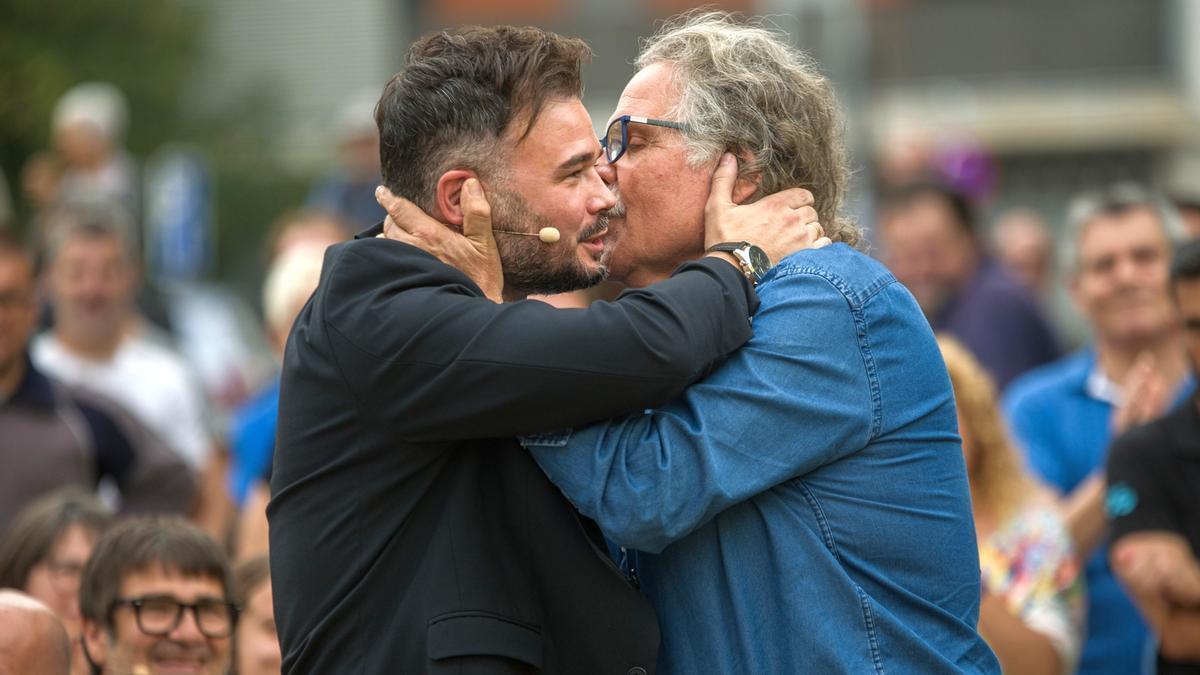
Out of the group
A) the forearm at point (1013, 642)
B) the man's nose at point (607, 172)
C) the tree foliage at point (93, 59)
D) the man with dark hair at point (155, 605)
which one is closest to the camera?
the man's nose at point (607, 172)

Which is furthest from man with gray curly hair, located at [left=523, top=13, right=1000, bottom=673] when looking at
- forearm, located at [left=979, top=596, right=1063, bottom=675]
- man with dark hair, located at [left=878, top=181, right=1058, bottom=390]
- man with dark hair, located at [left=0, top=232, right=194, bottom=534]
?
man with dark hair, located at [left=878, top=181, right=1058, bottom=390]

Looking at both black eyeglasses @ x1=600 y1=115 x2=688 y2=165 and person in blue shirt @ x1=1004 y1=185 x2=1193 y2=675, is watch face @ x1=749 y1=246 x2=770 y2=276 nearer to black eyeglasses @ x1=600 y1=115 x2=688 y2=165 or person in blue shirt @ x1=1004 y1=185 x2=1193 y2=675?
black eyeglasses @ x1=600 y1=115 x2=688 y2=165

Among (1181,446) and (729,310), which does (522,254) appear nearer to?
(729,310)

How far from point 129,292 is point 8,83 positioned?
1616 cm

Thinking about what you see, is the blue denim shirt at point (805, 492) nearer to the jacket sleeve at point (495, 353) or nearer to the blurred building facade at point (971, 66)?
the jacket sleeve at point (495, 353)

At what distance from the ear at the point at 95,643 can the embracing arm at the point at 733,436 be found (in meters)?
1.84

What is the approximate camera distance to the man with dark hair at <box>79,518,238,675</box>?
4602 mm

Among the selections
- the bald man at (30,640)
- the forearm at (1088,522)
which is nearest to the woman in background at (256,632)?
the bald man at (30,640)

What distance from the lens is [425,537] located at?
11.0ft

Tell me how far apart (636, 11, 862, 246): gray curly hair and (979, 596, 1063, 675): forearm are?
1770 millimetres

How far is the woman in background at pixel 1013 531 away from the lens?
18.4 feet

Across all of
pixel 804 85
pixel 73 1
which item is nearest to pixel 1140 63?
pixel 73 1

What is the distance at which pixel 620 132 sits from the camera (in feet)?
12.6

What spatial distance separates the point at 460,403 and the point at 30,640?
1.33 m
